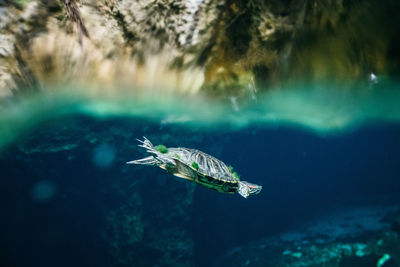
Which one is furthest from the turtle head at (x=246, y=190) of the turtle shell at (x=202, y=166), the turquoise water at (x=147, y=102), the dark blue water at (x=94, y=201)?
the dark blue water at (x=94, y=201)

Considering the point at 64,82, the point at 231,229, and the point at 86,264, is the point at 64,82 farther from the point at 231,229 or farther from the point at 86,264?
the point at 231,229

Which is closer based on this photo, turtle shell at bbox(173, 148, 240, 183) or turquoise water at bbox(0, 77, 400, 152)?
turtle shell at bbox(173, 148, 240, 183)

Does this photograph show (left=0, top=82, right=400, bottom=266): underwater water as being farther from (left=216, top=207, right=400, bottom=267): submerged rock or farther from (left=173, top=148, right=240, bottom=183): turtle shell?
(left=173, top=148, right=240, bottom=183): turtle shell

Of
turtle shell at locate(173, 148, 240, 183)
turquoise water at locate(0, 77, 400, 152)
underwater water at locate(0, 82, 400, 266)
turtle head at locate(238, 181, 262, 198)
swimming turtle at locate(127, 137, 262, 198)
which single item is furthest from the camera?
underwater water at locate(0, 82, 400, 266)

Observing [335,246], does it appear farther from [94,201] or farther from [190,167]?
[94,201]

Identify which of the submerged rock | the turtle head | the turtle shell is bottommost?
the submerged rock

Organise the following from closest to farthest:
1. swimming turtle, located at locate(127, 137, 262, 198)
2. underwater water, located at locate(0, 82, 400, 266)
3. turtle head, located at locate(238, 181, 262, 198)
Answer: swimming turtle, located at locate(127, 137, 262, 198), turtle head, located at locate(238, 181, 262, 198), underwater water, located at locate(0, 82, 400, 266)

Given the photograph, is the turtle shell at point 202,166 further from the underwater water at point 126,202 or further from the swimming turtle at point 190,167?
the underwater water at point 126,202

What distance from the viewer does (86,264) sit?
676 inches

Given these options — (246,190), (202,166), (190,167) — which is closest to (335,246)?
(246,190)

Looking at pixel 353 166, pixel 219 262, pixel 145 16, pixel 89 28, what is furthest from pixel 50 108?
pixel 353 166

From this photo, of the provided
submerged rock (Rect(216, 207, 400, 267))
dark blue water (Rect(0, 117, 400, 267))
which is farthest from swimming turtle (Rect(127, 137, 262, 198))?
submerged rock (Rect(216, 207, 400, 267))

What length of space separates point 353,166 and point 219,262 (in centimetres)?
9329

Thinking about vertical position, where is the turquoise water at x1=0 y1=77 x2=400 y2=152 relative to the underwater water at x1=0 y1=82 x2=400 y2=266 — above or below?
above
